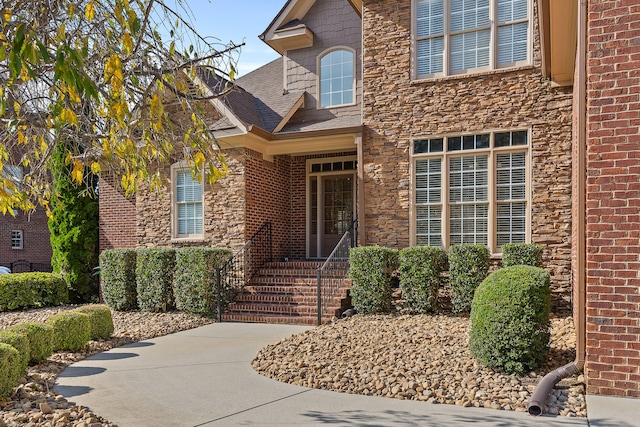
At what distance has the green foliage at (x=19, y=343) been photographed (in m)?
5.44

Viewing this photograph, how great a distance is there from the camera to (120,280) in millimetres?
11852

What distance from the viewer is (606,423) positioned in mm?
4152

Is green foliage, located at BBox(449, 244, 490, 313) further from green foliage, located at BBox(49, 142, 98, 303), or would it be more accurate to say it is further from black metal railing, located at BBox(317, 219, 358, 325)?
green foliage, located at BBox(49, 142, 98, 303)

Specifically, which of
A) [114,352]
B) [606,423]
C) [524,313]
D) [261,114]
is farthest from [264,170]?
[606,423]

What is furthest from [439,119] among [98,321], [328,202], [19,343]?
[19,343]


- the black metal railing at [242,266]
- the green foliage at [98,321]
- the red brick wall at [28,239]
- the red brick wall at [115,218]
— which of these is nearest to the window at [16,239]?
the red brick wall at [28,239]

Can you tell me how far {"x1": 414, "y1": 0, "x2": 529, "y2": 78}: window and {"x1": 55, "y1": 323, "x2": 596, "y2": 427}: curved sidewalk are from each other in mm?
6951

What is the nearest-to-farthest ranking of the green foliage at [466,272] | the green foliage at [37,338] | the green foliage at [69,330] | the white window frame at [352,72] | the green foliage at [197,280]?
the green foliage at [37,338]
the green foliage at [69,330]
the green foliage at [466,272]
the green foliage at [197,280]
the white window frame at [352,72]

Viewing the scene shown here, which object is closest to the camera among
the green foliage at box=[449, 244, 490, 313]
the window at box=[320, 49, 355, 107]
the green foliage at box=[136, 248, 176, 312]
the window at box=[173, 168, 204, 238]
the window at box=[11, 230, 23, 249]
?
the green foliage at box=[449, 244, 490, 313]

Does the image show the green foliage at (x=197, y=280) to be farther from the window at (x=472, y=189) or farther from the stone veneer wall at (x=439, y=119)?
the window at (x=472, y=189)

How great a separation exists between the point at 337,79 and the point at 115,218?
24.0ft

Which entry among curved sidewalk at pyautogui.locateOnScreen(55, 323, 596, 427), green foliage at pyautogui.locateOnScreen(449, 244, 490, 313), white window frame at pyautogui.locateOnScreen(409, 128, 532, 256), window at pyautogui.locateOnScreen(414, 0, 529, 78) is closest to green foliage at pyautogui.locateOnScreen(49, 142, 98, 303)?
curved sidewalk at pyautogui.locateOnScreen(55, 323, 596, 427)

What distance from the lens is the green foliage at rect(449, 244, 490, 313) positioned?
905 centimetres

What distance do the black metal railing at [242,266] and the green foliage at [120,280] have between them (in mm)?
2432
